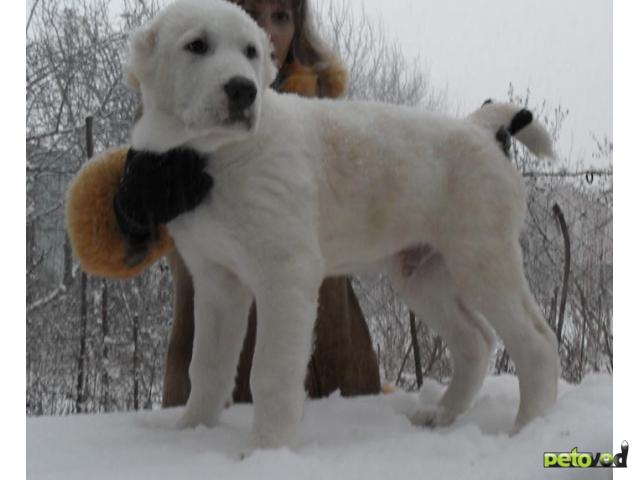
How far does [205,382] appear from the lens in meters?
1.73

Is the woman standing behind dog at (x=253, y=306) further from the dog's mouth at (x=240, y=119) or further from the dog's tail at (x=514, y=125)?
the dog's tail at (x=514, y=125)

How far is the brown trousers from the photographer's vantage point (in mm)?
1980

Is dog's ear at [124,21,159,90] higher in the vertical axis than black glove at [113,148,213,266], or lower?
higher

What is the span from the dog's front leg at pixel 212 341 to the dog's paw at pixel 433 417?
1.42ft

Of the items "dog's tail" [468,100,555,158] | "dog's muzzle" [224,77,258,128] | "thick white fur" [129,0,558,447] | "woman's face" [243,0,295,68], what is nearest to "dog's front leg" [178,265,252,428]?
"thick white fur" [129,0,558,447]

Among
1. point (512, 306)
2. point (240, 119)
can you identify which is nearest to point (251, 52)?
point (240, 119)

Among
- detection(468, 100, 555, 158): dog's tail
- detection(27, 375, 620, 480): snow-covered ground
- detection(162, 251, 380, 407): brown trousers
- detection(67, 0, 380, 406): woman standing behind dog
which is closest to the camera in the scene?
detection(27, 375, 620, 480): snow-covered ground

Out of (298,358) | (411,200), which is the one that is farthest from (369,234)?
(298,358)

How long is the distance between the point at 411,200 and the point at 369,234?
12 cm

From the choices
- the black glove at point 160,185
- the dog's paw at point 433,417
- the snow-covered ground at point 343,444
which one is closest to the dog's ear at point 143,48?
the black glove at point 160,185

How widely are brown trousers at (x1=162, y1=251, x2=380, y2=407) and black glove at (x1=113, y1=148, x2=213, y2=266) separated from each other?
38 centimetres

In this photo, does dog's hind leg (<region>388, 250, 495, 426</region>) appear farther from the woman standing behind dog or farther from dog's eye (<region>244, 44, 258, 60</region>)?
dog's eye (<region>244, 44, 258, 60</region>)

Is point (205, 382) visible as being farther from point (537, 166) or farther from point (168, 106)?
point (537, 166)
